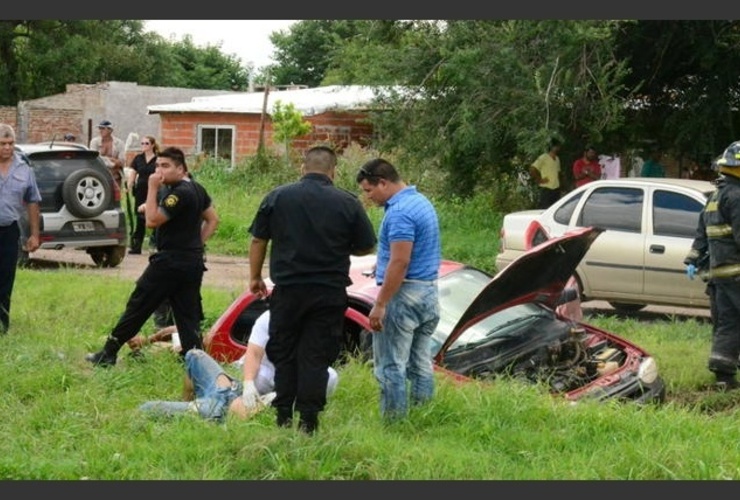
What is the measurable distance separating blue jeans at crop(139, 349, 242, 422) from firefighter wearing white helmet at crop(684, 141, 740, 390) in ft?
13.8

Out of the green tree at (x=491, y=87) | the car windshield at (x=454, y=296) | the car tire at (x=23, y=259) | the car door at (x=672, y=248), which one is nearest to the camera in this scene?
the car windshield at (x=454, y=296)

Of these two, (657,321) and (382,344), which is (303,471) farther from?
(657,321)

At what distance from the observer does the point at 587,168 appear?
20.6m

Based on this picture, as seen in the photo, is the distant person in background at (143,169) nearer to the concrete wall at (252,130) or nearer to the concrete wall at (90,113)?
the concrete wall at (252,130)

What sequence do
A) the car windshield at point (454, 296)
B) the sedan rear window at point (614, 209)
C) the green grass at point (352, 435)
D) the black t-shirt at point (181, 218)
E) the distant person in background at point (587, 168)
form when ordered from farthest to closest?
the distant person in background at point (587, 168) → the sedan rear window at point (614, 209) → the black t-shirt at point (181, 218) → the car windshield at point (454, 296) → the green grass at point (352, 435)

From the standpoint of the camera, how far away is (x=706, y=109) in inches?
786

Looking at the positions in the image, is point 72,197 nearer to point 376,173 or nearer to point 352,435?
point 376,173

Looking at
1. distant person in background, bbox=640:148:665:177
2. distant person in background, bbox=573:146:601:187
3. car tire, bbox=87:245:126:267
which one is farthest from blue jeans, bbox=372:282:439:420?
distant person in background, bbox=640:148:665:177

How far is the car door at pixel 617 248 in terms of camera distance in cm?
1428

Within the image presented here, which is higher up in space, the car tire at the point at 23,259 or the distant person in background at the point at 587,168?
the distant person in background at the point at 587,168

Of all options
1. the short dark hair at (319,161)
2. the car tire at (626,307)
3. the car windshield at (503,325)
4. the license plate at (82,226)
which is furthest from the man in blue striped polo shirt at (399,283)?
the license plate at (82,226)

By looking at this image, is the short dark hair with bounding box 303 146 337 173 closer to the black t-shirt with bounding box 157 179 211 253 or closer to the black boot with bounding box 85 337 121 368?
the black t-shirt with bounding box 157 179 211 253

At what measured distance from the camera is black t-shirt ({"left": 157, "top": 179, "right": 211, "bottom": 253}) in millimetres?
9367

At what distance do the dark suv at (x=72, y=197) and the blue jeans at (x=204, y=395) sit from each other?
883 cm
